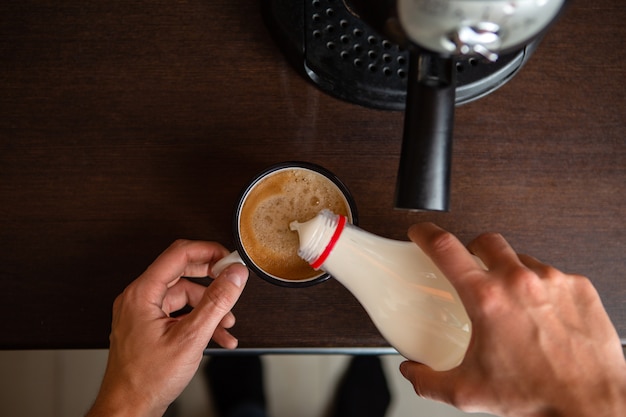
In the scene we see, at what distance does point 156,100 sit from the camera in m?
0.76

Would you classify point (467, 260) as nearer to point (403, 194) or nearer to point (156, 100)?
point (403, 194)

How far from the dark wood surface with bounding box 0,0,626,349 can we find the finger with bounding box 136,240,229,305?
0.04 m

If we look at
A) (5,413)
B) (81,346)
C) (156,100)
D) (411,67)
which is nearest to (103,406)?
(81,346)

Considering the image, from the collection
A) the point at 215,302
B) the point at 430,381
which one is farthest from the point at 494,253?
the point at 215,302

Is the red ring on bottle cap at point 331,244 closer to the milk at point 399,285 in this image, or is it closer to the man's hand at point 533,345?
the milk at point 399,285

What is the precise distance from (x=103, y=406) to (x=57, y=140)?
0.34 metres

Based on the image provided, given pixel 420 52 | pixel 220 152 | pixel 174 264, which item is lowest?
pixel 174 264

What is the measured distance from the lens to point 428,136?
51 centimetres

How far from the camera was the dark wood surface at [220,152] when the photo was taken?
0.75 m

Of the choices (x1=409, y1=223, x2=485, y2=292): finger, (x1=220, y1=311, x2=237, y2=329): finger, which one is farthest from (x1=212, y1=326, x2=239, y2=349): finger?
(x1=409, y1=223, x2=485, y2=292): finger

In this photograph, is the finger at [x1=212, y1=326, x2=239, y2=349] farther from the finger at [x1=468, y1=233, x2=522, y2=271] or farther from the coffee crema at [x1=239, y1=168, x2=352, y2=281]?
the finger at [x1=468, y1=233, x2=522, y2=271]

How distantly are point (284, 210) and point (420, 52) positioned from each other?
25 centimetres

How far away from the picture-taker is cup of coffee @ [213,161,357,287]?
2.19 feet

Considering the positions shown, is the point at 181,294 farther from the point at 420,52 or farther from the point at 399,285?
the point at 420,52
